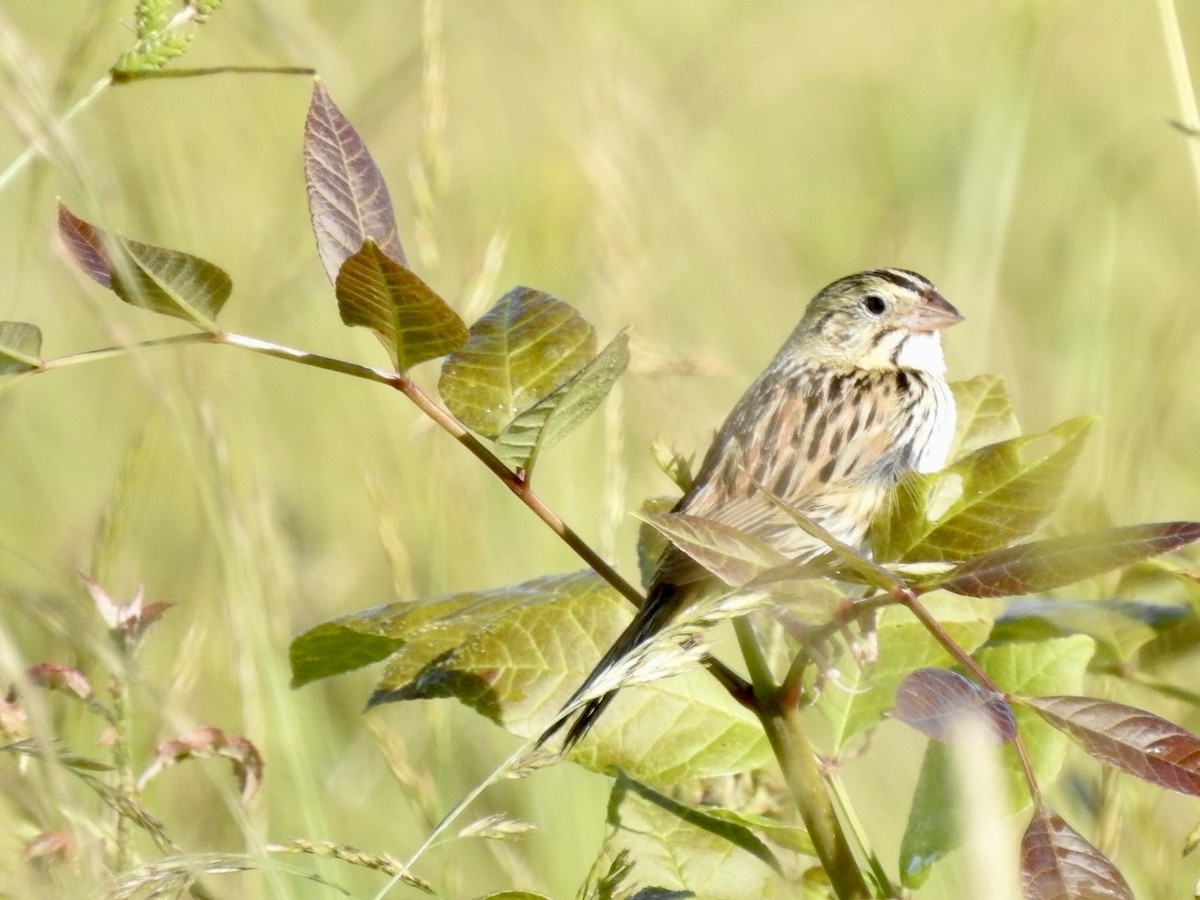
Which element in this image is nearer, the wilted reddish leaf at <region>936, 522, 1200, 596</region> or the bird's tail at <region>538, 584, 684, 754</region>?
the wilted reddish leaf at <region>936, 522, 1200, 596</region>

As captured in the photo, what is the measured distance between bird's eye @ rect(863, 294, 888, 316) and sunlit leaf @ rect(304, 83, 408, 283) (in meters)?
1.94

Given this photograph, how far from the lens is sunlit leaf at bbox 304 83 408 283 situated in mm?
1210

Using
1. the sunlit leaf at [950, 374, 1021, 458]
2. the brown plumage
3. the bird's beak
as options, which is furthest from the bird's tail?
the bird's beak

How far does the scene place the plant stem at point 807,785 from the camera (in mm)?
1205

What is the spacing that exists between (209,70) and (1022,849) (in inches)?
35.5

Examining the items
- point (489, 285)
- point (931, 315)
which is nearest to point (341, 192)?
point (489, 285)

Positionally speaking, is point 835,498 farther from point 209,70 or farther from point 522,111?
point 522,111

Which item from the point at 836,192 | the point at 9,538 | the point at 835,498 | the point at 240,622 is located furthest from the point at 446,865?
the point at 836,192

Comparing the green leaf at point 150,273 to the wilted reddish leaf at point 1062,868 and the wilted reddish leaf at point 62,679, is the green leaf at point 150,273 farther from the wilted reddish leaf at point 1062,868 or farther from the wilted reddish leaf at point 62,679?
the wilted reddish leaf at point 1062,868

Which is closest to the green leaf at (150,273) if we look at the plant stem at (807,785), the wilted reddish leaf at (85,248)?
the wilted reddish leaf at (85,248)

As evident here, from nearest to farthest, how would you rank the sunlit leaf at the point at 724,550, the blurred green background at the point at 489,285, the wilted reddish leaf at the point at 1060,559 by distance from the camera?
1. the wilted reddish leaf at the point at 1060,559
2. the sunlit leaf at the point at 724,550
3. the blurred green background at the point at 489,285

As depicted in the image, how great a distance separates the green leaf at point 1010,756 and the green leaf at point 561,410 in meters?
0.44

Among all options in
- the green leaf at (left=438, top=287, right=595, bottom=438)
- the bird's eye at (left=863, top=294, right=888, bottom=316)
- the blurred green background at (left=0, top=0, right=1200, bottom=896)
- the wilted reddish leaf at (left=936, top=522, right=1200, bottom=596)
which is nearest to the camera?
the wilted reddish leaf at (left=936, top=522, right=1200, bottom=596)

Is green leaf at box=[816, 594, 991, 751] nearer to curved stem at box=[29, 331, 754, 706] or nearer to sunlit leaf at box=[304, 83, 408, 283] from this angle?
curved stem at box=[29, 331, 754, 706]
